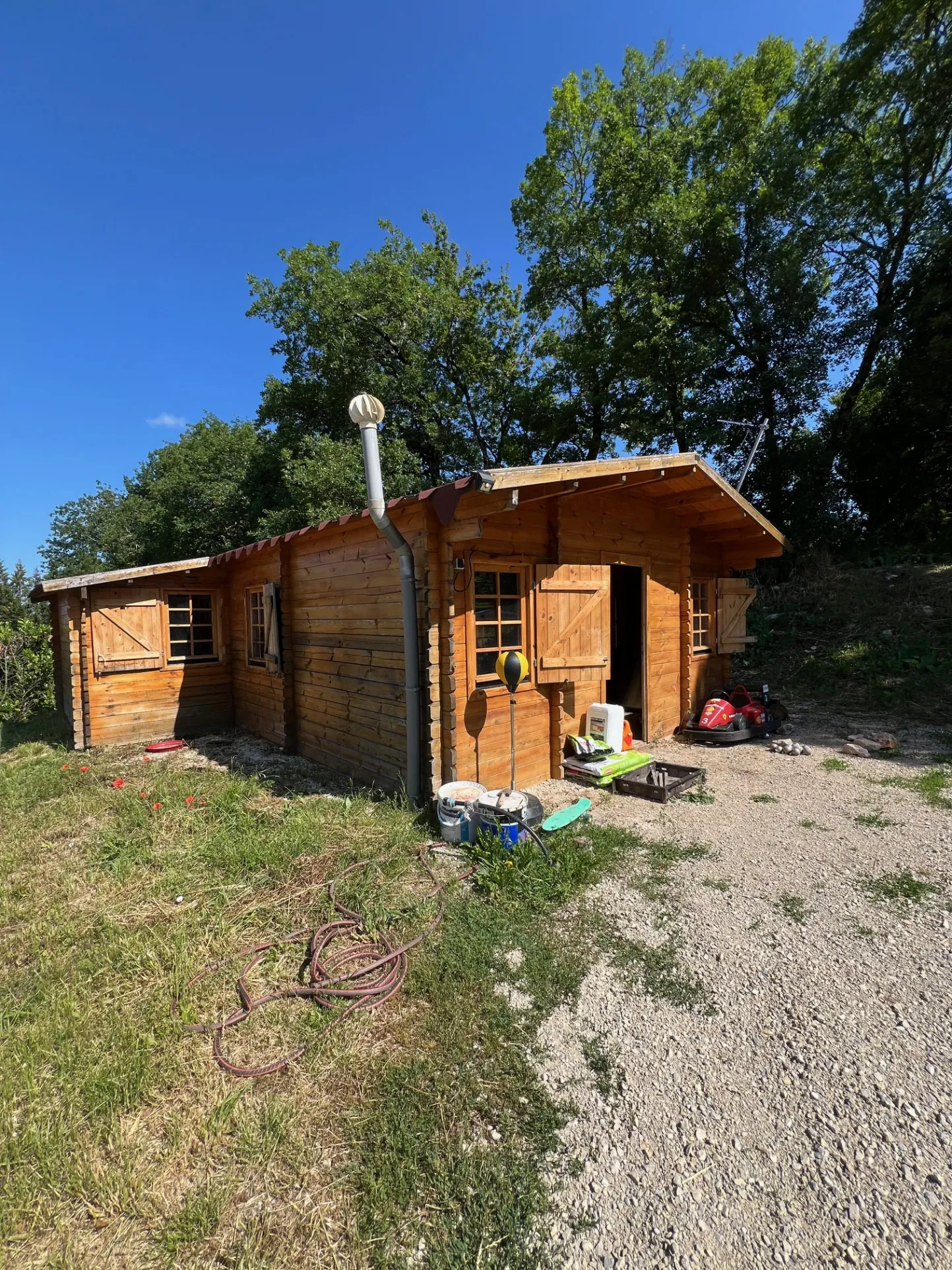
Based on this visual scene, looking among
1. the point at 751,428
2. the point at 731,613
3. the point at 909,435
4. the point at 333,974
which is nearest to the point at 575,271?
the point at 751,428

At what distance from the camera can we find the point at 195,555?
19750 millimetres

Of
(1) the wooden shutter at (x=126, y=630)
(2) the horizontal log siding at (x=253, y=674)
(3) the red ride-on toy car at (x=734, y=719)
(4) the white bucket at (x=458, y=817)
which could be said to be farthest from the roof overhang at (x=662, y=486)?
(1) the wooden shutter at (x=126, y=630)

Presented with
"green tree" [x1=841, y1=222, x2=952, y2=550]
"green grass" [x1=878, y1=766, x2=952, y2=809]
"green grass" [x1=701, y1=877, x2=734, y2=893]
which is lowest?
"green grass" [x1=701, y1=877, x2=734, y2=893]

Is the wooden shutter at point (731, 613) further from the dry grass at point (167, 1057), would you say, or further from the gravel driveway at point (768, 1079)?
the dry grass at point (167, 1057)

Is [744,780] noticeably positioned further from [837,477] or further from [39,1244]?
[837,477]

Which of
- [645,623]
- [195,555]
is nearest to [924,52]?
[645,623]

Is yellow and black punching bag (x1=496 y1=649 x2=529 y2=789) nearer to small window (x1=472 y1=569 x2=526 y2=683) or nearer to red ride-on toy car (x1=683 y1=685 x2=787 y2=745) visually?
small window (x1=472 y1=569 x2=526 y2=683)

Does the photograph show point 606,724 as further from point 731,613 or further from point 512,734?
point 731,613

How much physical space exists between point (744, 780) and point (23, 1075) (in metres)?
6.35

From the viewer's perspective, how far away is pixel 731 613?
927cm

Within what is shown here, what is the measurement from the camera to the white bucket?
14.4 ft

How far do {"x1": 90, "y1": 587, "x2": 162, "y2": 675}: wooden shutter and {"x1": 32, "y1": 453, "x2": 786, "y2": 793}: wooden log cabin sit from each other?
22 mm

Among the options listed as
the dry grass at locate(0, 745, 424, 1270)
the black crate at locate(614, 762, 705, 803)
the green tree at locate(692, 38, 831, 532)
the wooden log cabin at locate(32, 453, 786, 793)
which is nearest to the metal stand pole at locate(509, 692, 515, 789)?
the wooden log cabin at locate(32, 453, 786, 793)

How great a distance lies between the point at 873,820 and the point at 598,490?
4.23 m
